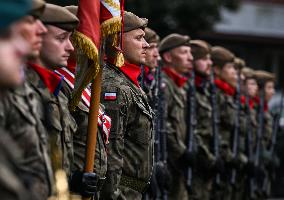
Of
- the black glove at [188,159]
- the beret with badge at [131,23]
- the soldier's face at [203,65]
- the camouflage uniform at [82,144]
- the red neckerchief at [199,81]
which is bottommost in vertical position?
the black glove at [188,159]

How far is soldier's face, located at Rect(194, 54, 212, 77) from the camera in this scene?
1281 cm

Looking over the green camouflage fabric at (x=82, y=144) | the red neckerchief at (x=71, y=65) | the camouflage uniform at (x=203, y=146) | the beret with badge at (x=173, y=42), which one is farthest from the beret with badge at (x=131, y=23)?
the camouflage uniform at (x=203, y=146)

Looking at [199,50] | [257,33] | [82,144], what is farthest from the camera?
[257,33]

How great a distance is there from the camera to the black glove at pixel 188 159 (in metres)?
11.7

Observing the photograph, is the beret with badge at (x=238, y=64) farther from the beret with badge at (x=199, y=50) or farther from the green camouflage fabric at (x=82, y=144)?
the green camouflage fabric at (x=82, y=144)

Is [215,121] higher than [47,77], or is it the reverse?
[47,77]

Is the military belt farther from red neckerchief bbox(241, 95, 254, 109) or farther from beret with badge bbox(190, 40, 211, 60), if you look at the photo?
red neckerchief bbox(241, 95, 254, 109)

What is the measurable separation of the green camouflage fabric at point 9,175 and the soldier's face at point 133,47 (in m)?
4.10

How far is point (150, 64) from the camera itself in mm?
10336

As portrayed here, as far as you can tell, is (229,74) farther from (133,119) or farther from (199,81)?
(133,119)

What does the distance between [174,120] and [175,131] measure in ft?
0.39

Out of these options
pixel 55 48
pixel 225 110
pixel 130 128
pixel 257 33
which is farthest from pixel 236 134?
pixel 257 33

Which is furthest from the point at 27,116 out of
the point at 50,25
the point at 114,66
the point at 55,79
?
the point at 114,66

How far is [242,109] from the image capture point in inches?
566
